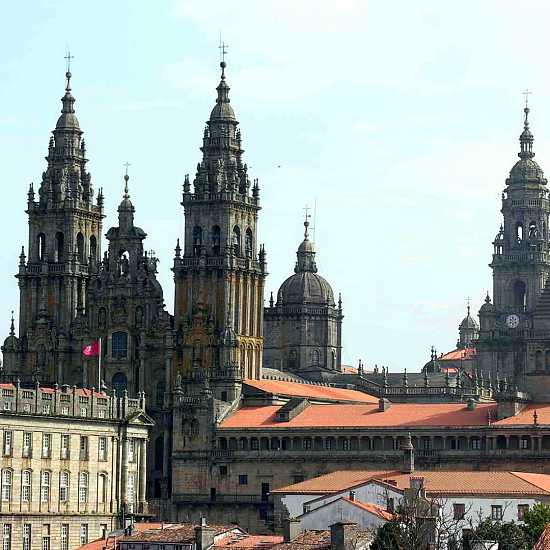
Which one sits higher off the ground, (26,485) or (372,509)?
(26,485)

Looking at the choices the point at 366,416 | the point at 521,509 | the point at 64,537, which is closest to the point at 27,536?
the point at 64,537

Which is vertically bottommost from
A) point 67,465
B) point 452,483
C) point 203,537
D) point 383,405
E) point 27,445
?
point 203,537

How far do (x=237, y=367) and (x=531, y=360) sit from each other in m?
25.8

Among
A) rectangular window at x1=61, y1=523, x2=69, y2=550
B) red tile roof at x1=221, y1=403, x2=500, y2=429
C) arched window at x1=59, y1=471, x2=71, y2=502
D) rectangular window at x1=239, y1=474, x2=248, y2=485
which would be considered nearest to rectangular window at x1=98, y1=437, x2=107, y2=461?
arched window at x1=59, y1=471, x2=71, y2=502

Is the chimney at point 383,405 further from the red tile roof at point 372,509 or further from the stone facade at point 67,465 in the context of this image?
the red tile roof at point 372,509

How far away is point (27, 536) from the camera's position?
548 ft

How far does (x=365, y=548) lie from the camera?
406ft

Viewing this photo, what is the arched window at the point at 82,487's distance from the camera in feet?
574

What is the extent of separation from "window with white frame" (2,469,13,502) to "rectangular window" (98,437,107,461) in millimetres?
13970

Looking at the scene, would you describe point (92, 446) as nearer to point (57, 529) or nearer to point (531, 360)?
point (57, 529)

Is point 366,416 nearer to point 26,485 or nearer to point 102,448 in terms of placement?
point 102,448

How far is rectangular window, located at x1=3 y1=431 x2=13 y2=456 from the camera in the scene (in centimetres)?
16662

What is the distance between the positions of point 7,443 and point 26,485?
12.0 feet

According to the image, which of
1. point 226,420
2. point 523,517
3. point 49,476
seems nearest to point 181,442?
point 226,420
